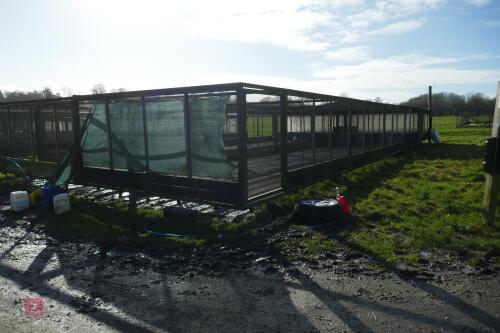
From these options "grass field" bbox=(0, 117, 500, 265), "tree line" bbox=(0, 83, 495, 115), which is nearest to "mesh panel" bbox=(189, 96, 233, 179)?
"grass field" bbox=(0, 117, 500, 265)

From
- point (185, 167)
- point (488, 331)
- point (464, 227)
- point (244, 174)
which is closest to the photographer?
point (488, 331)

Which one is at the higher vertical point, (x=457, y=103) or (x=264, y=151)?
(x=457, y=103)

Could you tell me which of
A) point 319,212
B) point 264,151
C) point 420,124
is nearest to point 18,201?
point 319,212

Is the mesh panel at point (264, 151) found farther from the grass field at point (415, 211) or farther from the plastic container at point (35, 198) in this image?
the plastic container at point (35, 198)

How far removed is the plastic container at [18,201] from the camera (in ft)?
25.8

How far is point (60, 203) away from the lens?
763cm

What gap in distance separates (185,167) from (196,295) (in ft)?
13.0

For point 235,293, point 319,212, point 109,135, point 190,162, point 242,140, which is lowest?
point 235,293

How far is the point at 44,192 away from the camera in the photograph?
25.9 feet

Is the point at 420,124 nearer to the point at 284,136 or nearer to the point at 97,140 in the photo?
the point at 284,136

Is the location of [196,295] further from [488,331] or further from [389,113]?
[389,113]

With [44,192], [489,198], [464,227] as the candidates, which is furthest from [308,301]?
[44,192]

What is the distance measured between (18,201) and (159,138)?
3333 millimetres

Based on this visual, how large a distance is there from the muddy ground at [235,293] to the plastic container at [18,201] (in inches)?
111
